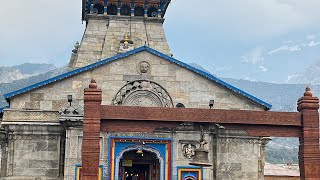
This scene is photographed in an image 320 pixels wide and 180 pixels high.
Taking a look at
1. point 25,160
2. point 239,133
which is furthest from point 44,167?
point 239,133

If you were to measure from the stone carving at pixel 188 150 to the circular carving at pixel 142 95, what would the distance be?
6.49 feet

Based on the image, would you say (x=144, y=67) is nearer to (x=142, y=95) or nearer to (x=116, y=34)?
(x=142, y=95)

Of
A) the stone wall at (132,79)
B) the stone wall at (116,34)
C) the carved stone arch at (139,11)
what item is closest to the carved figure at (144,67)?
the stone wall at (132,79)

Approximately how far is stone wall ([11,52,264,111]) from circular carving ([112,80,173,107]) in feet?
0.81

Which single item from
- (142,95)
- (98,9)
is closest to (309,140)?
(142,95)

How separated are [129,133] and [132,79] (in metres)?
2.46

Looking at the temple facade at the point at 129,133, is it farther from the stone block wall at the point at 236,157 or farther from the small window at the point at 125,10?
the small window at the point at 125,10

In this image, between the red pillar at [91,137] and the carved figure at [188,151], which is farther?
the carved figure at [188,151]

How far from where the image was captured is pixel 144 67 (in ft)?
75.9

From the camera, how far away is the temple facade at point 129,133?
21734 millimetres

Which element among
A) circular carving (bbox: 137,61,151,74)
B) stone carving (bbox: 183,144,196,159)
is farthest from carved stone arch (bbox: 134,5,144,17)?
stone carving (bbox: 183,144,196,159)

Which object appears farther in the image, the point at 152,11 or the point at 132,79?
the point at 152,11

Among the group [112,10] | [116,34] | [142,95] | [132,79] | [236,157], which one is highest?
[112,10]

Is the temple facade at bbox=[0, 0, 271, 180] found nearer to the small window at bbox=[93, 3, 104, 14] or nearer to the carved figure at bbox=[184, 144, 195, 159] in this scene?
the carved figure at bbox=[184, 144, 195, 159]
